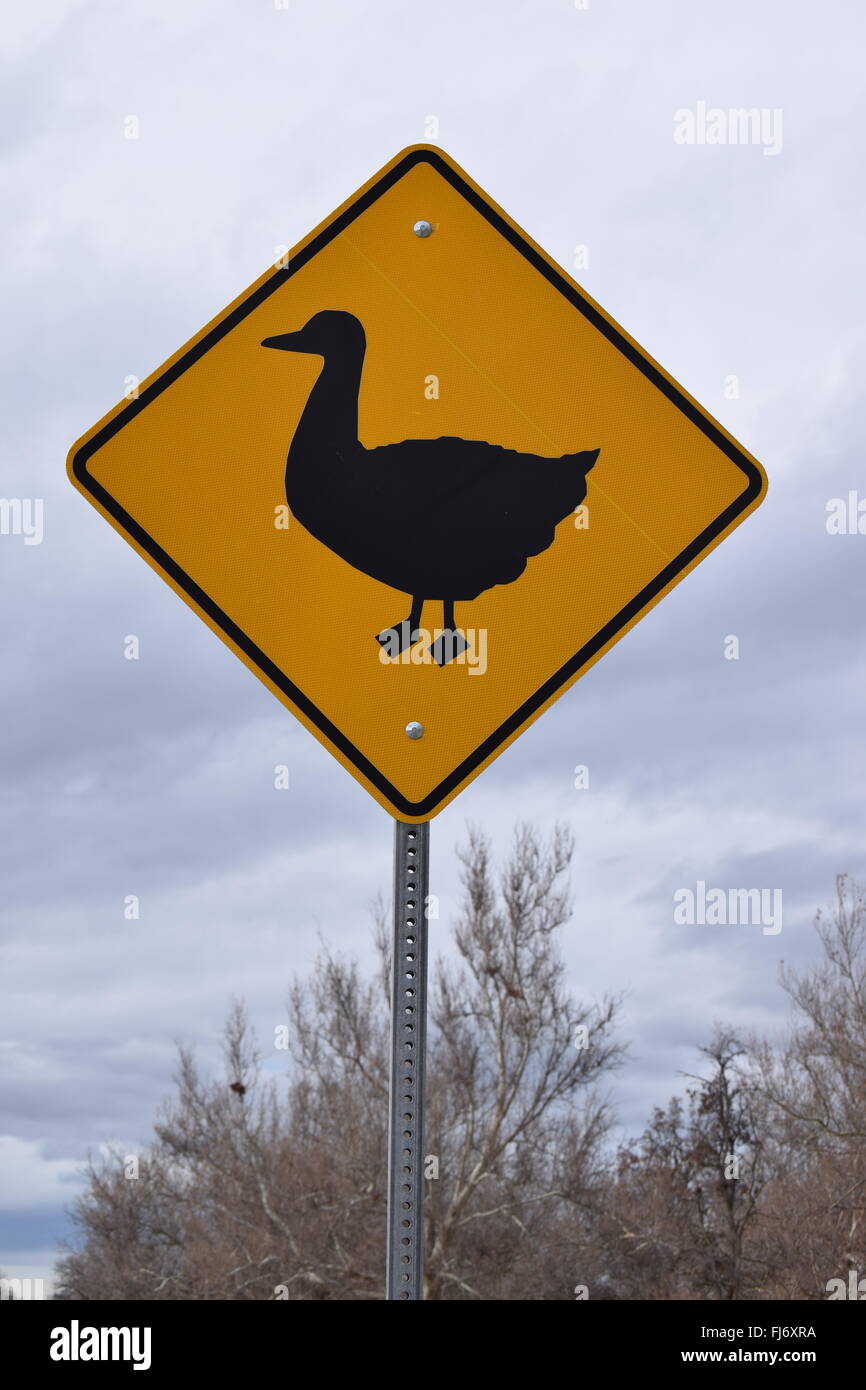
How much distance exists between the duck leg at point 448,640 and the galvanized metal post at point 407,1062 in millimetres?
254

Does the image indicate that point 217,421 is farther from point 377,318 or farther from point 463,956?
point 463,956

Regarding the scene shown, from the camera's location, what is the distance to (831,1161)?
25172 millimetres

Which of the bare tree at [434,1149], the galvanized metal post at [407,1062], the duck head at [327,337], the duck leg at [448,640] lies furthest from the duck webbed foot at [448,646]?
the bare tree at [434,1149]

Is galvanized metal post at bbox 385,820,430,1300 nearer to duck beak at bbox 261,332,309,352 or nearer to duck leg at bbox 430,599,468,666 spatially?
duck leg at bbox 430,599,468,666

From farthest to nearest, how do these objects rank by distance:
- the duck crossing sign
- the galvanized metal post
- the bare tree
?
the bare tree < the duck crossing sign < the galvanized metal post

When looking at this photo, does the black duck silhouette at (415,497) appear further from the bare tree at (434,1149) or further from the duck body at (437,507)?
the bare tree at (434,1149)

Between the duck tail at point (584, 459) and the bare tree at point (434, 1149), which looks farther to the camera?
the bare tree at point (434, 1149)

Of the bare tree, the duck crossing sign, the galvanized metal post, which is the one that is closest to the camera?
the galvanized metal post

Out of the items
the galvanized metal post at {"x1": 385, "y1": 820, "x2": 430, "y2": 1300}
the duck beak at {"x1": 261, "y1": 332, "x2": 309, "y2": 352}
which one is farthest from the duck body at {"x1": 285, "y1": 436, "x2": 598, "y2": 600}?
the galvanized metal post at {"x1": 385, "y1": 820, "x2": 430, "y2": 1300}

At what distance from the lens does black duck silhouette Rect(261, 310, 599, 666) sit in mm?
2035

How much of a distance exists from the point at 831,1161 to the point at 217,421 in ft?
85.0

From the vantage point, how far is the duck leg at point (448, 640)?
6.62ft
